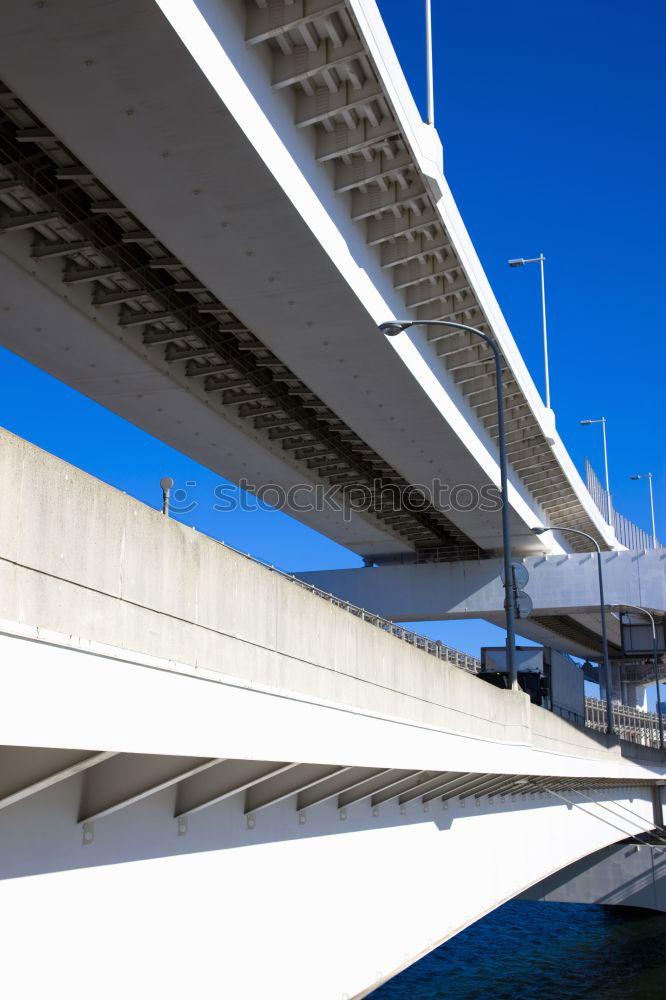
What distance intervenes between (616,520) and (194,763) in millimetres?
56743

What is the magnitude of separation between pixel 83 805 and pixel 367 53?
13802 mm

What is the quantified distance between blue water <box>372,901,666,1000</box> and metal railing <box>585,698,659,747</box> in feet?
28.7

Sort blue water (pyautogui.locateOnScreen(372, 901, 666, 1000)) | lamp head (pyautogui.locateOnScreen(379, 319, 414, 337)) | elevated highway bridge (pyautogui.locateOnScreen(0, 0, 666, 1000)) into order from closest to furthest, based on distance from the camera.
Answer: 1. elevated highway bridge (pyautogui.locateOnScreen(0, 0, 666, 1000))
2. lamp head (pyautogui.locateOnScreen(379, 319, 414, 337))
3. blue water (pyautogui.locateOnScreen(372, 901, 666, 1000))

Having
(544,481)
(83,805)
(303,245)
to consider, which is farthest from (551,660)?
(83,805)

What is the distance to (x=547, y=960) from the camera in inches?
1560

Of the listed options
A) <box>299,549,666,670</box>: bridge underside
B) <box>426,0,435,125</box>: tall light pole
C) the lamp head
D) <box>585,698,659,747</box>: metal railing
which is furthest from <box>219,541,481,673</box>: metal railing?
<box>585,698,659,747</box>: metal railing

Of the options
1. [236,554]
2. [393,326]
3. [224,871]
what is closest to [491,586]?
[393,326]

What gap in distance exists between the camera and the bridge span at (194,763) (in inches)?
227

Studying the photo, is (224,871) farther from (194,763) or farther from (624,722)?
(624,722)

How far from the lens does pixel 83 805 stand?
6.65m

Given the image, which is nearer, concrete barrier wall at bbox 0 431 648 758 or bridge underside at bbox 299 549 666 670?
concrete barrier wall at bbox 0 431 648 758

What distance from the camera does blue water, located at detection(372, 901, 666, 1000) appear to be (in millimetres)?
33844

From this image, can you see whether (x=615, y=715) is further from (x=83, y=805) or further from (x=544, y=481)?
(x=83, y=805)

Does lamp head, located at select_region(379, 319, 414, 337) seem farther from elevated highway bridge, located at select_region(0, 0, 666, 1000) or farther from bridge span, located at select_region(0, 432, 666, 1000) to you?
bridge span, located at select_region(0, 432, 666, 1000)
